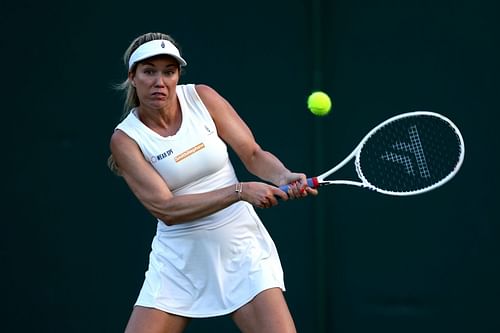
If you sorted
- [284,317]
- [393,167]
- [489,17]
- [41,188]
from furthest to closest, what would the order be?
[41,188] < [489,17] < [393,167] < [284,317]

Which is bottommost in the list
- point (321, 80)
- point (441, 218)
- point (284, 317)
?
point (284, 317)

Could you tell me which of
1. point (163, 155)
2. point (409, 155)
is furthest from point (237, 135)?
point (409, 155)

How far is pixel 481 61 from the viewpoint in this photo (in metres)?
5.48

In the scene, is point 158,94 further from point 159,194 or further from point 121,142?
point 159,194

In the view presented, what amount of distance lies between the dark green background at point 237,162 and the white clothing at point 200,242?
1398 millimetres

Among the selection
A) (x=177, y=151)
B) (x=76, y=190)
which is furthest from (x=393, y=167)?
(x=76, y=190)

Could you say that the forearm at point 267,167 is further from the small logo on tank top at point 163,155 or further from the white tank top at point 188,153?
the small logo on tank top at point 163,155

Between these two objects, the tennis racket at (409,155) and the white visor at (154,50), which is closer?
the white visor at (154,50)

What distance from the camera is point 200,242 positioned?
14.3ft

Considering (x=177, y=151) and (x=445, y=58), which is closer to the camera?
(x=177, y=151)

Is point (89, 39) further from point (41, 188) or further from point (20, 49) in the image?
point (41, 188)

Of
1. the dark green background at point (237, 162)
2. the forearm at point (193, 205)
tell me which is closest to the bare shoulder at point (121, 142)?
the forearm at point (193, 205)

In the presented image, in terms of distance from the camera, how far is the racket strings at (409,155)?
4883mm

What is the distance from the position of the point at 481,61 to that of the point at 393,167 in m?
0.83
